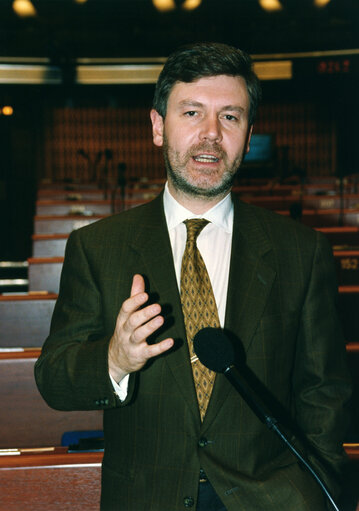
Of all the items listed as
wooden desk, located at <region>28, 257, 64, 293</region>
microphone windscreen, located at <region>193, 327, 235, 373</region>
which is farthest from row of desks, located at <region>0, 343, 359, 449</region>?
wooden desk, located at <region>28, 257, 64, 293</region>

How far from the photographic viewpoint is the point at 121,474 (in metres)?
1.23

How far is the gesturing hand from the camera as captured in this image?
38.8 inches

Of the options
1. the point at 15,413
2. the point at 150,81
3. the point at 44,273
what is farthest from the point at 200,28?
the point at 15,413

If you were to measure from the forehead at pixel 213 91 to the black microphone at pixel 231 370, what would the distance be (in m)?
0.66

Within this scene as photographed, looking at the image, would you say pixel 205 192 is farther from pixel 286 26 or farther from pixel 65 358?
pixel 286 26

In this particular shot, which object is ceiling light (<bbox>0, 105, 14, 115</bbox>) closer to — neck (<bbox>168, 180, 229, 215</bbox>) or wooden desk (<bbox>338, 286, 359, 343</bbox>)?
wooden desk (<bbox>338, 286, 359, 343</bbox>)

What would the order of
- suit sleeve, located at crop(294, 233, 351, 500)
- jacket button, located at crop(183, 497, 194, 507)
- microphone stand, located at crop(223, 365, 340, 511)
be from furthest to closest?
suit sleeve, located at crop(294, 233, 351, 500)
jacket button, located at crop(183, 497, 194, 507)
microphone stand, located at crop(223, 365, 340, 511)

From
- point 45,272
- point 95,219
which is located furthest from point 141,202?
point 45,272

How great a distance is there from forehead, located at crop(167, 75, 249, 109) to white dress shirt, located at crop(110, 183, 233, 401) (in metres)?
0.24

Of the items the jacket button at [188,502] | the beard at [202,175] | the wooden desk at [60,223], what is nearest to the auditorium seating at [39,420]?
the jacket button at [188,502]

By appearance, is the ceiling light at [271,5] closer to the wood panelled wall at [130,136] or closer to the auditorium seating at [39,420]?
the wood panelled wall at [130,136]

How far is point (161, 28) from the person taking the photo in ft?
31.6

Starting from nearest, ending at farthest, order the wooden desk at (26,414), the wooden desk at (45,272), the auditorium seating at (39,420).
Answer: the auditorium seating at (39,420), the wooden desk at (26,414), the wooden desk at (45,272)

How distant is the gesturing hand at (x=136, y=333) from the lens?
3.23 ft
